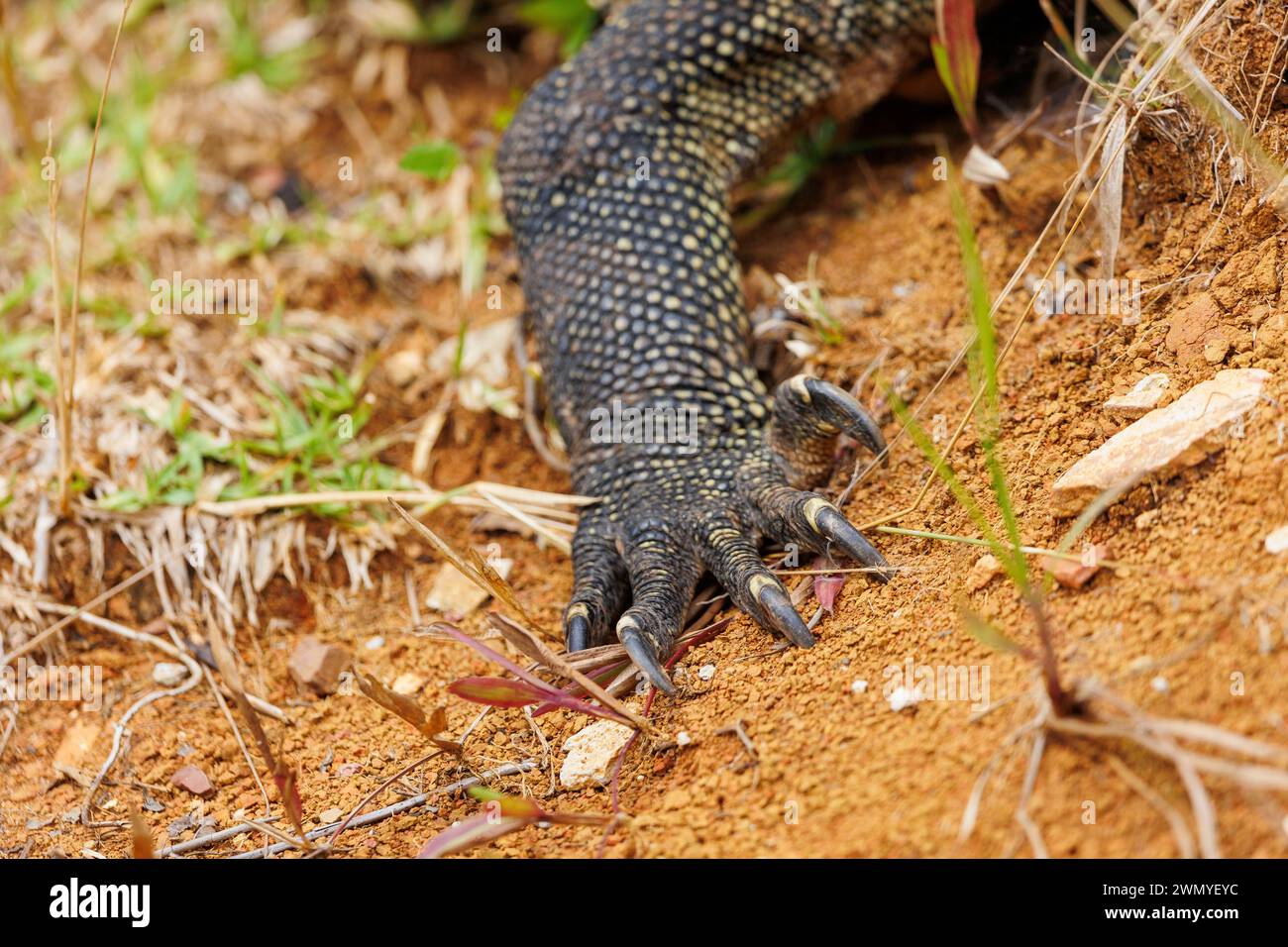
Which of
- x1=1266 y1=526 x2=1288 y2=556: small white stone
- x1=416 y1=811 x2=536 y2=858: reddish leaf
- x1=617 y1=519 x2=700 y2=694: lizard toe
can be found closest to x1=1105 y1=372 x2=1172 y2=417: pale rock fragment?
x1=1266 y1=526 x2=1288 y2=556: small white stone

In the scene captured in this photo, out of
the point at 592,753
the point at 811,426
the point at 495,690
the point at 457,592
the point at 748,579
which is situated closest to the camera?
the point at 495,690

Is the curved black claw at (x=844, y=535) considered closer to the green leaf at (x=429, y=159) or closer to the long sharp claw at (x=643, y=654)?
the long sharp claw at (x=643, y=654)

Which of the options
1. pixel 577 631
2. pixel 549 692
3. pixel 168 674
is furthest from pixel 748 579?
pixel 168 674

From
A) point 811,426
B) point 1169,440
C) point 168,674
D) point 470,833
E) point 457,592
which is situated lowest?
point 168,674

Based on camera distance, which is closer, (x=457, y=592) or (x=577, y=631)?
(x=577, y=631)

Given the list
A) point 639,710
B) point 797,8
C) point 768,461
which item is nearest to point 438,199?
point 797,8

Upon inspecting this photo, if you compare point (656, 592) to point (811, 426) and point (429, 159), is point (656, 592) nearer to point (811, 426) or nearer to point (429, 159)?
point (811, 426)

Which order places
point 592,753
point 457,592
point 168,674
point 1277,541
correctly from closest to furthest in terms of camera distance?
1. point 1277,541
2. point 592,753
3. point 168,674
4. point 457,592
